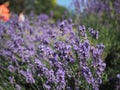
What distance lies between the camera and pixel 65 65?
305cm

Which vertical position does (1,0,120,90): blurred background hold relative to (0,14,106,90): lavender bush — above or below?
above

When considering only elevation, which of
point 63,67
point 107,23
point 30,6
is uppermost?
point 30,6

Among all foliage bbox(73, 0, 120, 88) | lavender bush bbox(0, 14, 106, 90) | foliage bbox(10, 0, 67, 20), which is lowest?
lavender bush bbox(0, 14, 106, 90)

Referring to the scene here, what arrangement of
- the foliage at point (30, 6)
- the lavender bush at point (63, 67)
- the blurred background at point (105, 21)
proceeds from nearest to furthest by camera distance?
the lavender bush at point (63, 67) → the blurred background at point (105, 21) → the foliage at point (30, 6)

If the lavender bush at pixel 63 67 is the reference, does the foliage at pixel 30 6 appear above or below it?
above

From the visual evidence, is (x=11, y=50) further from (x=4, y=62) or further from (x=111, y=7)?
(x=111, y=7)

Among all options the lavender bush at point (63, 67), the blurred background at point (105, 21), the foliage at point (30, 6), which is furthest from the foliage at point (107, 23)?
the foliage at point (30, 6)

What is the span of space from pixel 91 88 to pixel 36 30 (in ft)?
7.26

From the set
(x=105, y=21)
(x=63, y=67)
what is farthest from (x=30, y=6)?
(x=63, y=67)

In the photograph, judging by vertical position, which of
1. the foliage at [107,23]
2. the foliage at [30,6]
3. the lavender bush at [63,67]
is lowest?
the lavender bush at [63,67]

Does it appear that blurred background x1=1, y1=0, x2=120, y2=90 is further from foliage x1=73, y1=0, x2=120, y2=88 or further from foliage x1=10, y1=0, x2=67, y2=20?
foliage x1=10, y1=0, x2=67, y2=20

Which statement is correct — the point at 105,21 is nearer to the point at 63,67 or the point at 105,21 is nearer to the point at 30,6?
the point at 63,67

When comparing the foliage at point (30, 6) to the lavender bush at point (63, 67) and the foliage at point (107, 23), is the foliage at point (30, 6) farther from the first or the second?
the lavender bush at point (63, 67)

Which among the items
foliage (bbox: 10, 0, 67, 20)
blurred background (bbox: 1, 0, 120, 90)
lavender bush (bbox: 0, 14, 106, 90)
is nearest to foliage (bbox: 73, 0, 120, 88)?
blurred background (bbox: 1, 0, 120, 90)
